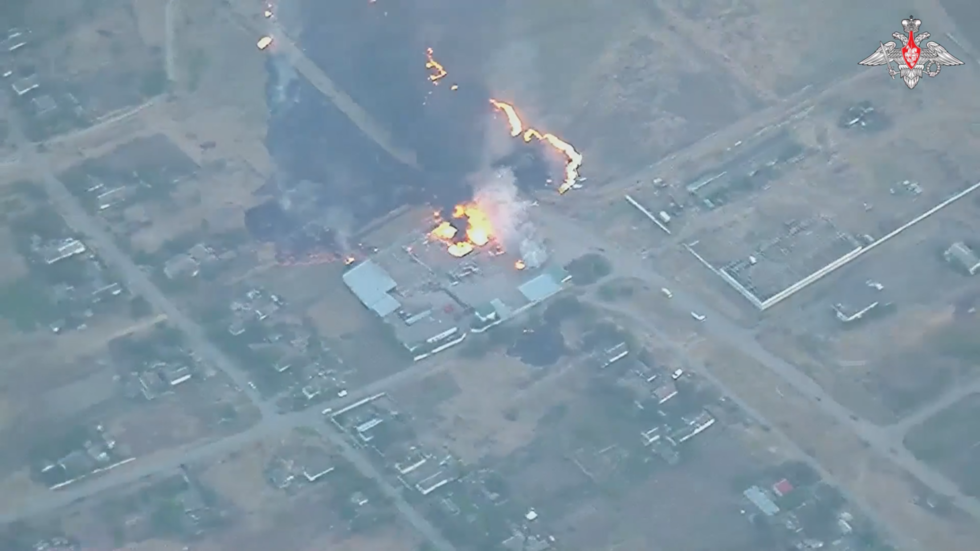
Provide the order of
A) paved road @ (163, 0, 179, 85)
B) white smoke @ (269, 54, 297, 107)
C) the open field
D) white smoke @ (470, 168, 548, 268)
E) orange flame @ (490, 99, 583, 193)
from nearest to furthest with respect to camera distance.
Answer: the open field
white smoke @ (470, 168, 548, 268)
orange flame @ (490, 99, 583, 193)
white smoke @ (269, 54, 297, 107)
paved road @ (163, 0, 179, 85)

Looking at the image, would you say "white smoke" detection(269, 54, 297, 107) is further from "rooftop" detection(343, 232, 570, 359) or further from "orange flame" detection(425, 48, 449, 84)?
"rooftop" detection(343, 232, 570, 359)

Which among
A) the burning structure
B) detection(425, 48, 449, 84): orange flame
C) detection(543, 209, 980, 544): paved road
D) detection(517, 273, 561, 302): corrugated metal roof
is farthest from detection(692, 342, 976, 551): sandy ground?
detection(425, 48, 449, 84): orange flame

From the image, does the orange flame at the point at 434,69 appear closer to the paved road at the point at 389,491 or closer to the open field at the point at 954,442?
the paved road at the point at 389,491

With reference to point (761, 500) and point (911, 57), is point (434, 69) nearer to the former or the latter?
point (911, 57)

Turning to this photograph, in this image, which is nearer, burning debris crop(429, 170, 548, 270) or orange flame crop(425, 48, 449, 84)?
burning debris crop(429, 170, 548, 270)

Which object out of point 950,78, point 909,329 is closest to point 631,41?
point 950,78

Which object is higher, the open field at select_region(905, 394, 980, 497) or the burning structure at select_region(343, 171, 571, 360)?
the burning structure at select_region(343, 171, 571, 360)

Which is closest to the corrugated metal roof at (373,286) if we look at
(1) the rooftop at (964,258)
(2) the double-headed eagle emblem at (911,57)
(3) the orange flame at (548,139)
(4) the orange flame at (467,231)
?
(4) the orange flame at (467,231)
